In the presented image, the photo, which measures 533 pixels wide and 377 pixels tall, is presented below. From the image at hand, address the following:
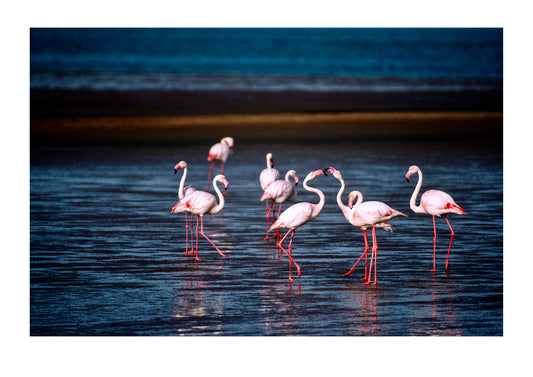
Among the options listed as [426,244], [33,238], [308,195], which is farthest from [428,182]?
[33,238]

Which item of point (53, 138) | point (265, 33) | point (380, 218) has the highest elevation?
point (265, 33)

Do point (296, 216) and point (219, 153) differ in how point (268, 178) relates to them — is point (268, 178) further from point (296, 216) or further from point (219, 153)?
point (219, 153)

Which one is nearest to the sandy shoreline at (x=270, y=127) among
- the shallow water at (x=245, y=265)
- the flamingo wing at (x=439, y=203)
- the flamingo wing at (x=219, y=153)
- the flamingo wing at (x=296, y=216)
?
the shallow water at (x=245, y=265)

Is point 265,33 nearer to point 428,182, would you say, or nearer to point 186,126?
point 186,126

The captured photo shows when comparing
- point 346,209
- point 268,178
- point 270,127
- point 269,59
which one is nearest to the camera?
point 346,209

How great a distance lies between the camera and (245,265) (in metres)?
8.05

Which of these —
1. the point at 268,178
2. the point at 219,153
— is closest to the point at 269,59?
the point at 219,153

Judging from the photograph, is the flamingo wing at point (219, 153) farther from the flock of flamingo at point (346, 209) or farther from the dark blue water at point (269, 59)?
the dark blue water at point (269, 59)

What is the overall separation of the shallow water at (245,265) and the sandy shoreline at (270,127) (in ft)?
12.3

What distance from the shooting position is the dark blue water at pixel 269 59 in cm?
2261

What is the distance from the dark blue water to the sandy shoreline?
295 centimetres

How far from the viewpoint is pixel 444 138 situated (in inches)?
691

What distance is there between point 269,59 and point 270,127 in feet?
26.8

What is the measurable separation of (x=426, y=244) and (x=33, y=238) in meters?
4.05
